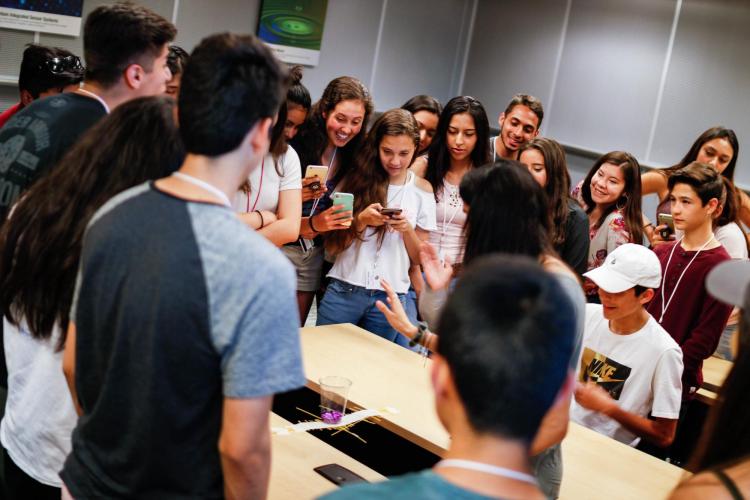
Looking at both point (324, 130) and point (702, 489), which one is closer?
point (702, 489)

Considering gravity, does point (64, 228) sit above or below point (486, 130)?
below

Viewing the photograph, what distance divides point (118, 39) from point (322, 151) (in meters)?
1.75

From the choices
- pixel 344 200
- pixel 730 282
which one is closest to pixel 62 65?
pixel 344 200

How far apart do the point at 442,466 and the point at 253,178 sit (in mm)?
2197

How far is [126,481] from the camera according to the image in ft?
4.21

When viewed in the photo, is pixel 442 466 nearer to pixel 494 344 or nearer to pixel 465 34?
pixel 494 344

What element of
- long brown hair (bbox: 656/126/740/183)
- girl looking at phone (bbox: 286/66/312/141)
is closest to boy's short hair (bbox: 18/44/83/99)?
girl looking at phone (bbox: 286/66/312/141)

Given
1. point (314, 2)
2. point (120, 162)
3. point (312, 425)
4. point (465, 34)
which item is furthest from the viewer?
point (465, 34)

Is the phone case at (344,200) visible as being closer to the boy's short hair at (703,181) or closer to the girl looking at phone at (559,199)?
the girl looking at phone at (559,199)

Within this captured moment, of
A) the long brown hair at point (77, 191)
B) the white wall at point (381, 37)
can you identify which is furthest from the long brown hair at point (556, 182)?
the white wall at point (381, 37)

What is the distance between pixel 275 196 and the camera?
306 centimetres

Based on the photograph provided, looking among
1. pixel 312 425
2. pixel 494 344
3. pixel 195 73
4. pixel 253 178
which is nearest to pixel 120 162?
pixel 195 73

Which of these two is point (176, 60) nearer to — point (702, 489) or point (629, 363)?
point (629, 363)

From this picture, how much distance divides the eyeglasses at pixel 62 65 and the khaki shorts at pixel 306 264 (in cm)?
112
